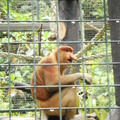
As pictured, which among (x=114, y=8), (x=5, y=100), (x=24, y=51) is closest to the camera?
(x=114, y=8)

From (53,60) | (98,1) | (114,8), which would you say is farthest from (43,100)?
(98,1)

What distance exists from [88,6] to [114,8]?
3.27 meters

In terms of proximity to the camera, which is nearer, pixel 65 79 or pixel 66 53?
pixel 65 79

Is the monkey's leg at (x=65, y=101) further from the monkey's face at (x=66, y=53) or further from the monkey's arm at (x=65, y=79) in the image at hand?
the monkey's face at (x=66, y=53)

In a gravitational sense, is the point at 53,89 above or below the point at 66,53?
below

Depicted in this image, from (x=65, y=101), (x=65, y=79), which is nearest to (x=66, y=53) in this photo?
(x=65, y=79)

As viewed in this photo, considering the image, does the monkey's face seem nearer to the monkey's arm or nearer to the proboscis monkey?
the proboscis monkey

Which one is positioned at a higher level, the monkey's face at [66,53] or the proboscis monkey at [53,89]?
the monkey's face at [66,53]

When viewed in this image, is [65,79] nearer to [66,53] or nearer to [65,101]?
[65,101]

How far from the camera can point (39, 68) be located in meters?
4.15

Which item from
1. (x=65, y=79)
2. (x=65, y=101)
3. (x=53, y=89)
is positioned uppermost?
(x=65, y=79)

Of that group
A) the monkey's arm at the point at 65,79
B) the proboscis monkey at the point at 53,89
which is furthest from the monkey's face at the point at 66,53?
the monkey's arm at the point at 65,79

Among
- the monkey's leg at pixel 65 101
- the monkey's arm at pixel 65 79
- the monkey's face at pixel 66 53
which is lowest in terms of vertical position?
the monkey's leg at pixel 65 101

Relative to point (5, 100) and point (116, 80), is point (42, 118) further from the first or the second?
point (5, 100)
